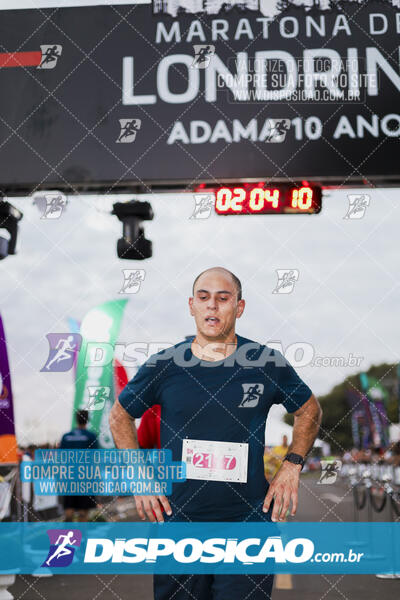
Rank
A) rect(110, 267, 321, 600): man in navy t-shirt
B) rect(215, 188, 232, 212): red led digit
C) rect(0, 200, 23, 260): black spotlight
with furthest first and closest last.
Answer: rect(0, 200, 23, 260): black spotlight → rect(215, 188, 232, 212): red led digit → rect(110, 267, 321, 600): man in navy t-shirt

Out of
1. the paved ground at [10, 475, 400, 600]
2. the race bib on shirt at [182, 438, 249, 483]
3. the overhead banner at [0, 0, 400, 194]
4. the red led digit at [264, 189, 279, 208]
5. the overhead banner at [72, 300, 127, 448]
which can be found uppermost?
the overhead banner at [0, 0, 400, 194]

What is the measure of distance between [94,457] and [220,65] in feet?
9.32

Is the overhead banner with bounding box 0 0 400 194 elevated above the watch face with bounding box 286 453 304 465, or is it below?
above

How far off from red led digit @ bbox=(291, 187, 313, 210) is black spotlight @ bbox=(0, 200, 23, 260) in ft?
6.52

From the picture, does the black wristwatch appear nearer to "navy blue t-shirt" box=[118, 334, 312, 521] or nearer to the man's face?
"navy blue t-shirt" box=[118, 334, 312, 521]

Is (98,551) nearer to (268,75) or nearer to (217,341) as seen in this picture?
(217,341)

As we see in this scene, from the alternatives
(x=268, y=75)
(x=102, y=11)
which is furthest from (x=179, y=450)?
(x=102, y=11)

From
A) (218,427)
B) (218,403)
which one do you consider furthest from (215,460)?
(218,403)

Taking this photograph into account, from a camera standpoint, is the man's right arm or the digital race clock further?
the digital race clock

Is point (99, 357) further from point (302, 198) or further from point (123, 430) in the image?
point (302, 198)

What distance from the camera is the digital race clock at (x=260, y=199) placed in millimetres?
4406

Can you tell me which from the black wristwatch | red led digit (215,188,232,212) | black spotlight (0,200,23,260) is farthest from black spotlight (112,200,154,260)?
the black wristwatch

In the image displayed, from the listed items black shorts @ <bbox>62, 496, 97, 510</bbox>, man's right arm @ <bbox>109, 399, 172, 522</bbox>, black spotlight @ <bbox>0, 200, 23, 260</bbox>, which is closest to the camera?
man's right arm @ <bbox>109, 399, 172, 522</bbox>

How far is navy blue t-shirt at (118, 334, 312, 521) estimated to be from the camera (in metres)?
3.99
